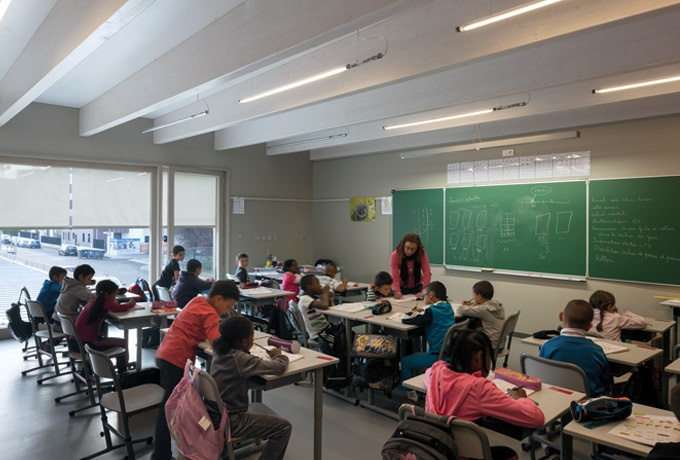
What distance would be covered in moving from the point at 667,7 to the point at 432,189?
498 centimetres

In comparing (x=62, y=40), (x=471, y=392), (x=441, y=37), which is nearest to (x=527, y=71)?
(x=441, y=37)

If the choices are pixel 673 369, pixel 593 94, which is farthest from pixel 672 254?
pixel 673 369

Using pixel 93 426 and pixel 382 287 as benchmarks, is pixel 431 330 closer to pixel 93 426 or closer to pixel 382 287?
pixel 382 287

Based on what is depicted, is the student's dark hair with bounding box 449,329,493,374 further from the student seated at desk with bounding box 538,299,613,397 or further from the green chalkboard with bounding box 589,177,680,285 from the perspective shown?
the green chalkboard with bounding box 589,177,680,285

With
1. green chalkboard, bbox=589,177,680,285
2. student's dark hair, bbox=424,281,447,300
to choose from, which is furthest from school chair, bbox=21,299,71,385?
green chalkboard, bbox=589,177,680,285

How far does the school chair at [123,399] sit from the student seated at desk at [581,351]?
266cm

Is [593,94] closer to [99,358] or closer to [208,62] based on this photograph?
[208,62]

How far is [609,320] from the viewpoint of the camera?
13.3 ft

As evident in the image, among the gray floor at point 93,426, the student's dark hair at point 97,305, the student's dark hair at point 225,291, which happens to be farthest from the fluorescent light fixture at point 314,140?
the student's dark hair at point 225,291

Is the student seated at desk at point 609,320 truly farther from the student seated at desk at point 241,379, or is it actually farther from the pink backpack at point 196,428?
the pink backpack at point 196,428

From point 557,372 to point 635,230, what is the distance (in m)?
3.62

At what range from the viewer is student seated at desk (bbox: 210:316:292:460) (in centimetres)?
261

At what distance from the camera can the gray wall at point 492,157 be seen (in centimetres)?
551

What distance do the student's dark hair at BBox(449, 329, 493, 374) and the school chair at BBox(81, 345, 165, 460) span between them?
2.05 metres
